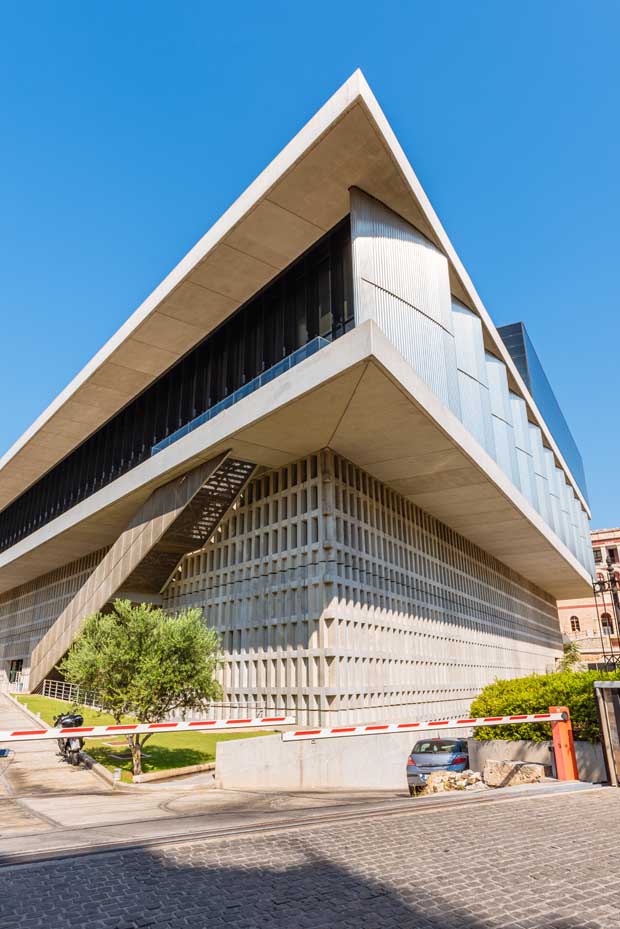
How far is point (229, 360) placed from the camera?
2381 cm

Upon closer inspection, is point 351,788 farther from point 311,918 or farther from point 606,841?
point 311,918

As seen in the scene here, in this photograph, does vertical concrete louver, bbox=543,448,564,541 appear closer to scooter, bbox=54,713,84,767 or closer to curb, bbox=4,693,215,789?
curb, bbox=4,693,215,789

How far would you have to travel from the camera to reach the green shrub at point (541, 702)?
1121cm

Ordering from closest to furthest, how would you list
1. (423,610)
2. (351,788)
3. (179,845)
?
1. (179,845)
2. (351,788)
3. (423,610)

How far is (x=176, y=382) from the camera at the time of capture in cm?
2677

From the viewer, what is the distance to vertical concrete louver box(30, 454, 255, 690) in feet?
67.4

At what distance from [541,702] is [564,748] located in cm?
197

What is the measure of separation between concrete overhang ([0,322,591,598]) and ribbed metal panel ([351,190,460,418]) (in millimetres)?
1403

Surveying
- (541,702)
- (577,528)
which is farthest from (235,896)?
(577,528)

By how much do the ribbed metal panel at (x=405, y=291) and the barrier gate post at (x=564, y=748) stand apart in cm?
954

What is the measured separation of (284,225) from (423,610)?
47.7 ft

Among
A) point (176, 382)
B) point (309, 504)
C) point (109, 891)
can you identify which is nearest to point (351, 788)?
point (309, 504)

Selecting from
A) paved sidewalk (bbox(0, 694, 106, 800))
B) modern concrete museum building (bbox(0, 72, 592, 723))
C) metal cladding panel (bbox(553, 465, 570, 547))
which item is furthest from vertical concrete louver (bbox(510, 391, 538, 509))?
paved sidewalk (bbox(0, 694, 106, 800))

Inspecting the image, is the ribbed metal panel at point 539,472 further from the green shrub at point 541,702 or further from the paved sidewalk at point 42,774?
the paved sidewalk at point 42,774
